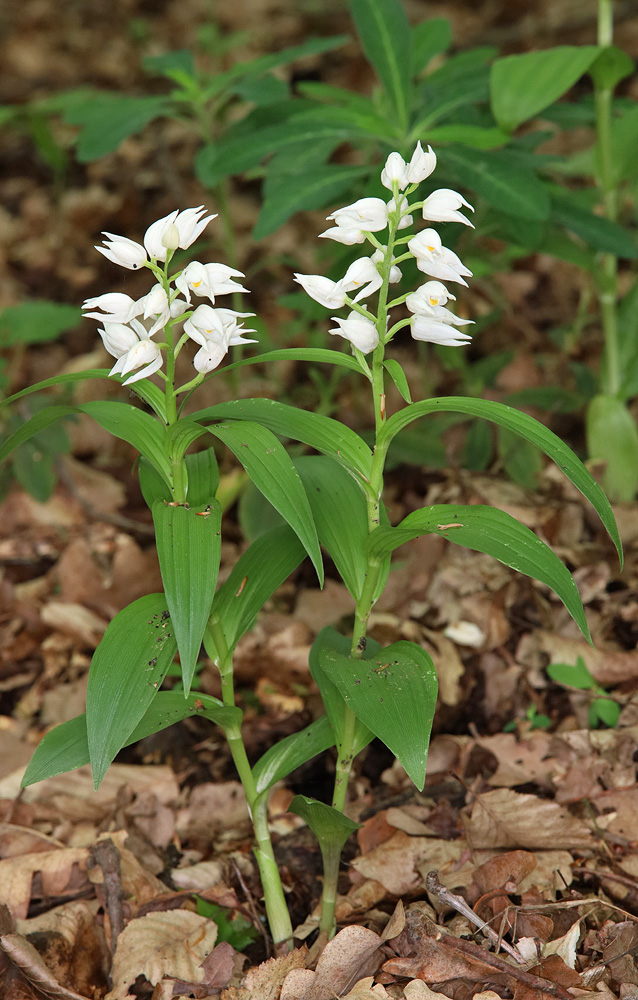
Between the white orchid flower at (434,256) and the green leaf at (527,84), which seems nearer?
the white orchid flower at (434,256)

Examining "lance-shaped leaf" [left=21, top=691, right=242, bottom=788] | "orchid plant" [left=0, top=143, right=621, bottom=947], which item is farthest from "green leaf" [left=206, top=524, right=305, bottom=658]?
"lance-shaped leaf" [left=21, top=691, right=242, bottom=788]

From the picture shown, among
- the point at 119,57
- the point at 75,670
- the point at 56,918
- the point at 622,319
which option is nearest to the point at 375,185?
the point at 622,319

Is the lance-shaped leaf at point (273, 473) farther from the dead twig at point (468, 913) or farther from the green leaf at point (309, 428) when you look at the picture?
the dead twig at point (468, 913)

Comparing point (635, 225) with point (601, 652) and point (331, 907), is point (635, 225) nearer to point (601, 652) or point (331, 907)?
point (601, 652)

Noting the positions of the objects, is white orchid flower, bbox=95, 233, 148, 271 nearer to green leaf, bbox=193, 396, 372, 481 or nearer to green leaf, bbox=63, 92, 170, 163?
green leaf, bbox=193, 396, 372, 481

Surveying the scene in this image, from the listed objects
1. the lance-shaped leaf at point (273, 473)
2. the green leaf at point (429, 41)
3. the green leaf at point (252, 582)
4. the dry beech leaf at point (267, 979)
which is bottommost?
the dry beech leaf at point (267, 979)

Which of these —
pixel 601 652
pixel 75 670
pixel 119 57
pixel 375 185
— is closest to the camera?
pixel 375 185

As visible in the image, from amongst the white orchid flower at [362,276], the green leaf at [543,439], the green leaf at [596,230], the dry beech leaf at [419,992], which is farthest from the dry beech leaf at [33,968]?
the green leaf at [596,230]

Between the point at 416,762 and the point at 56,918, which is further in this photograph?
the point at 56,918
